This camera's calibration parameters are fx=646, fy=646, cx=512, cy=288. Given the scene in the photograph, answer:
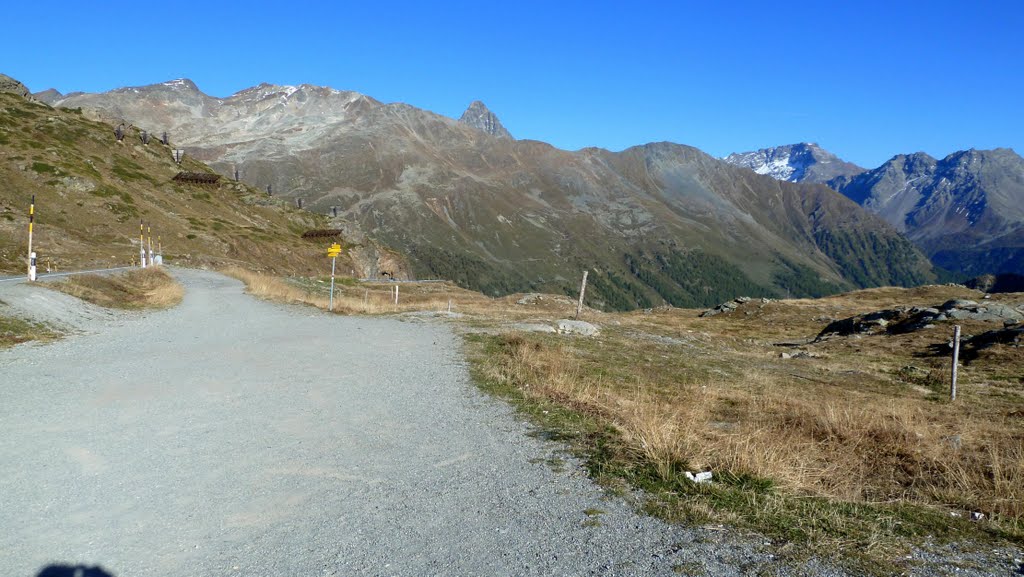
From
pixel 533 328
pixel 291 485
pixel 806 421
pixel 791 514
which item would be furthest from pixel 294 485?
pixel 533 328

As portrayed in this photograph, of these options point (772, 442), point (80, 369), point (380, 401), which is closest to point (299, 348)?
point (80, 369)

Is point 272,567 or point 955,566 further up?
point 955,566

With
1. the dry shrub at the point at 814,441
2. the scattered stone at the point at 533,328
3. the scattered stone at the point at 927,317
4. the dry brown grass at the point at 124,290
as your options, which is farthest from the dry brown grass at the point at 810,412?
the dry brown grass at the point at 124,290

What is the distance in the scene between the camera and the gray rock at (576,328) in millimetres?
29647

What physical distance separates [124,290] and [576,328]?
22145 mm

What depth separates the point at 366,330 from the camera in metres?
25.9

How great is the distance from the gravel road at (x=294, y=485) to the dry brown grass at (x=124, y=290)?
548 inches

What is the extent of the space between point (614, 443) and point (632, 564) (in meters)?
3.70

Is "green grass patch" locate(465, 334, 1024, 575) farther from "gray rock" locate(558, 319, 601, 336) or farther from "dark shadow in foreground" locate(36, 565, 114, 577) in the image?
"gray rock" locate(558, 319, 601, 336)

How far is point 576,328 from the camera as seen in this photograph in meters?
30.6

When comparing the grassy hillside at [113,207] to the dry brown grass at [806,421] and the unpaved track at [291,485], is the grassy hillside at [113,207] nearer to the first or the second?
the unpaved track at [291,485]

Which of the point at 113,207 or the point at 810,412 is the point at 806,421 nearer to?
the point at 810,412

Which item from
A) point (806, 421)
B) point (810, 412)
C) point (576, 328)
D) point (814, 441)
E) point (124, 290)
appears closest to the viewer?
point (814, 441)

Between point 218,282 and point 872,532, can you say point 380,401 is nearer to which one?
point 872,532
